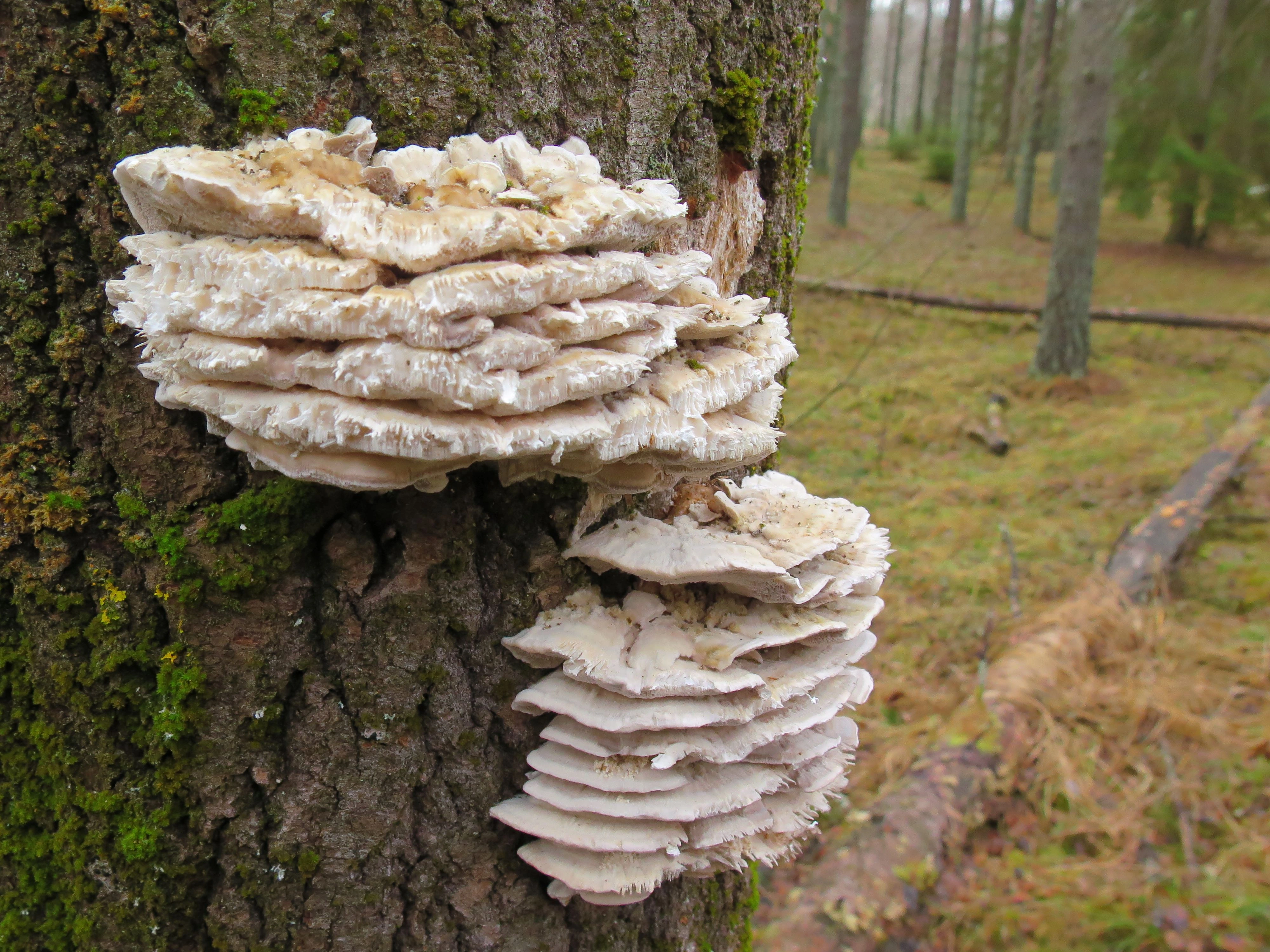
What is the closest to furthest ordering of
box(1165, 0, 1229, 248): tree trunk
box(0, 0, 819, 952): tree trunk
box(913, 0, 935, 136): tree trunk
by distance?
box(0, 0, 819, 952): tree trunk
box(1165, 0, 1229, 248): tree trunk
box(913, 0, 935, 136): tree trunk

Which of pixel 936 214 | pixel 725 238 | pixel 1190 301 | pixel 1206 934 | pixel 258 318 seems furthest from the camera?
pixel 936 214

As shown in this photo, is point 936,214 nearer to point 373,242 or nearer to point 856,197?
point 856,197

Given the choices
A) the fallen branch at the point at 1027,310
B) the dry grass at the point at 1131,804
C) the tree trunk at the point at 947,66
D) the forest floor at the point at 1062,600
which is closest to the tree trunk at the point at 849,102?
the tree trunk at the point at 947,66

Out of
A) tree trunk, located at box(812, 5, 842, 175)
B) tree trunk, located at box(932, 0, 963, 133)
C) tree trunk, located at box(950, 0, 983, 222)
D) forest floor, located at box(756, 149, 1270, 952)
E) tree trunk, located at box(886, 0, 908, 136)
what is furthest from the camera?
tree trunk, located at box(886, 0, 908, 136)

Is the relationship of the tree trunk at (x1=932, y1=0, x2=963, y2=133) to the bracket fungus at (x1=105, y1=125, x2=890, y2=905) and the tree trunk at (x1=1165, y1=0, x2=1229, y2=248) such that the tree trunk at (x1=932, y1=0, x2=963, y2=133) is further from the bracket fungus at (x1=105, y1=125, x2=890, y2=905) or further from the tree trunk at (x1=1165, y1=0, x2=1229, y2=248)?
the bracket fungus at (x1=105, y1=125, x2=890, y2=905)

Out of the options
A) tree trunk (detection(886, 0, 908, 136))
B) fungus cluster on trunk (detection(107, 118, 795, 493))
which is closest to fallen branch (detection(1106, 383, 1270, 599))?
fungus cluster on trunk (detection(107, 118, 795, 493))

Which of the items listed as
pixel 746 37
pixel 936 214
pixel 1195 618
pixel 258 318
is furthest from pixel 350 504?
pixel 936 214
